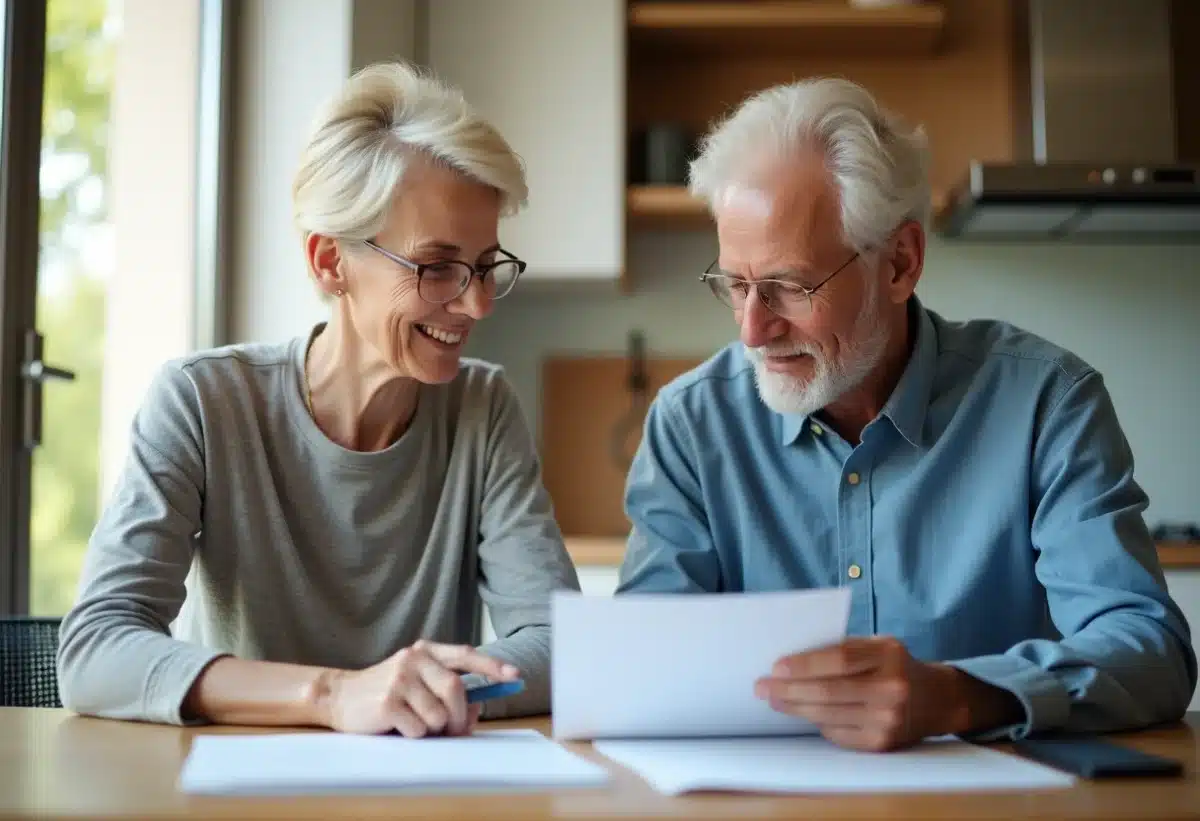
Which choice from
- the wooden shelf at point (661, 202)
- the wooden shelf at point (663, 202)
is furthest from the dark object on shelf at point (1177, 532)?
the wooden shelf at point (661, 202)

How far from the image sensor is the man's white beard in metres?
1.62

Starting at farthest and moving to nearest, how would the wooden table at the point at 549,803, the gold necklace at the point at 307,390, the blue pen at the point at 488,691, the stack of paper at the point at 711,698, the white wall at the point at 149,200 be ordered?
the white wall at the point at 149,200 < the gold necklace at the point at 307,390 < the blue pen at the point at 488,691 < the stack of paper at the point at 711,698 < the wooden table at the point at 549,803

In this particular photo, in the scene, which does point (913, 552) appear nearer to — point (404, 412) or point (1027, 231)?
point (404, 412)

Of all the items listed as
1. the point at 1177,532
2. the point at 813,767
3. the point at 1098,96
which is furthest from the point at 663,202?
the point at 813,767

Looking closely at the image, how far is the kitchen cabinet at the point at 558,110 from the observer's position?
10.6 feet

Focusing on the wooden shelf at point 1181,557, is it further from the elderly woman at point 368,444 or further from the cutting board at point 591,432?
the elderly woman at point 368,444

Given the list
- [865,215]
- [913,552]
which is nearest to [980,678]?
[913,552]

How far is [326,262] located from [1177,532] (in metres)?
2.33

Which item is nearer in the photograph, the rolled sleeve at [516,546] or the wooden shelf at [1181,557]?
the rolled sleeve at [516,546]

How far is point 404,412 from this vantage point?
5.82 ft

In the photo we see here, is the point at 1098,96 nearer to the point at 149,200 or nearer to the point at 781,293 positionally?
the point at 781,293

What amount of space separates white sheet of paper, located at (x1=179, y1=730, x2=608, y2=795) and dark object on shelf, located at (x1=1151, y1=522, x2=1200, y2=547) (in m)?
2.38

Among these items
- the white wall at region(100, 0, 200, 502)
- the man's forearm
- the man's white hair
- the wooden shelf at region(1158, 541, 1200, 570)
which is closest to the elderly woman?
the man's white hair

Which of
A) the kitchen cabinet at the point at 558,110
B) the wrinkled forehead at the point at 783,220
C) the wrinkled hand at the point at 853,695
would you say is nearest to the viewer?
the wrinkled hand at the point at 853,695
